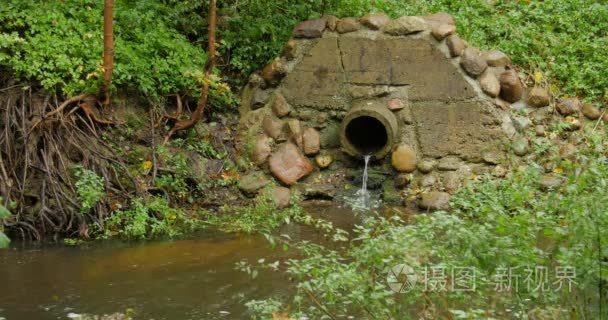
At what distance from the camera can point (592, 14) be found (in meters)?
11.2

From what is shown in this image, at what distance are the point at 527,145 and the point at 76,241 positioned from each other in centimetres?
513

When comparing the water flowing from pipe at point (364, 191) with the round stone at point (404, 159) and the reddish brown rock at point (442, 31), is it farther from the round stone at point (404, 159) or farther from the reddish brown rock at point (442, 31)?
Result: the reddish brown rock at point (442, 31)

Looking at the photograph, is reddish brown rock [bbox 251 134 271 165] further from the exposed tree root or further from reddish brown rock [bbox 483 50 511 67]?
reddish brown rock [bbox 483 50 511 67]

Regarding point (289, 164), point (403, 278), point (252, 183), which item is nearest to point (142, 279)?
point (252, 183)

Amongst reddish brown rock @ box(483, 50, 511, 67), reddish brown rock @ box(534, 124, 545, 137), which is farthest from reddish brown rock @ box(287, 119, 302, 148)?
reddish brown rock @ box(534, 124, 545, 137)

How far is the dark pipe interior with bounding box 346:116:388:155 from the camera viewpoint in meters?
9.69

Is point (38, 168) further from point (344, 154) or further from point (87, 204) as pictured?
point (344, 154)

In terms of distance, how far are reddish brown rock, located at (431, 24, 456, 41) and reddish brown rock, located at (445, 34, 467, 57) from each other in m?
0.06

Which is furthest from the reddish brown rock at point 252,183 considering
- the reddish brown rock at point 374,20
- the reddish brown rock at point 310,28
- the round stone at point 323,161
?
the reddish brown rock at point 374,20

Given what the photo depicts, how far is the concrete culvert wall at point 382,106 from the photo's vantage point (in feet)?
30.7

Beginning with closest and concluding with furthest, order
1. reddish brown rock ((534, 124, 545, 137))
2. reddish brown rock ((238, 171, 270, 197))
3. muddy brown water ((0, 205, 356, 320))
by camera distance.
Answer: muddy brown water ((0, 205, 356, 320)) < reddish brown rock ((238, 171, 270, 197)) < reddish brown rock ((534, 124, 545, 137))

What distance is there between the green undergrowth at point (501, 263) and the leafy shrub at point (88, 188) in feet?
12.4

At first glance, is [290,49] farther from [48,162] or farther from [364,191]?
[48,162]

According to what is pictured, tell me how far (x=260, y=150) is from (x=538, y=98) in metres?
3.42
